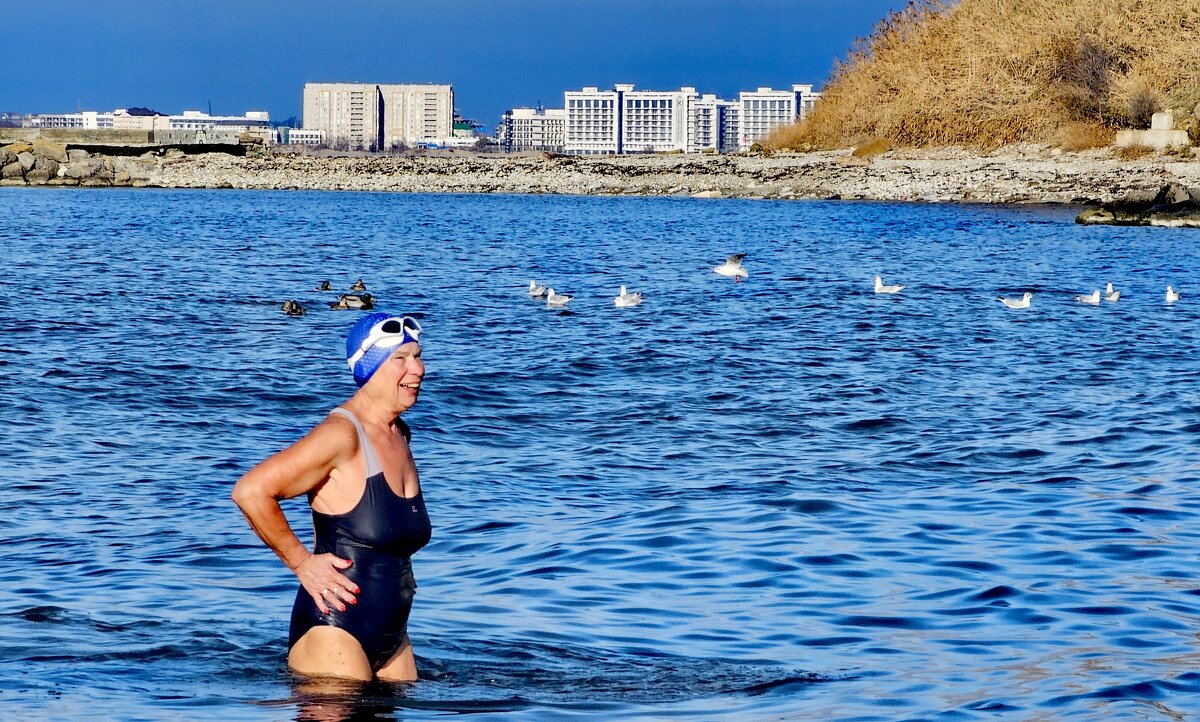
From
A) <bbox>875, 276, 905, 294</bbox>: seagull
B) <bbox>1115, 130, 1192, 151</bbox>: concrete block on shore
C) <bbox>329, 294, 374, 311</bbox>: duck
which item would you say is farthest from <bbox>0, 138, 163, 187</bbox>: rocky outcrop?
<bbox>875, 276, 905, 294</bbox>: seagull

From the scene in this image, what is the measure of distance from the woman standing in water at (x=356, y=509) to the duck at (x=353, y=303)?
22.5 meters

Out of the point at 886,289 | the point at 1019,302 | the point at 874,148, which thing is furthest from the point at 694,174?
the point at 1019,302

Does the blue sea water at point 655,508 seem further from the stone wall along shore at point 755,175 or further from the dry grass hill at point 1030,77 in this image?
the dry grass hill at point 1030,77

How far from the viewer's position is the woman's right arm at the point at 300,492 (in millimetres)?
5695

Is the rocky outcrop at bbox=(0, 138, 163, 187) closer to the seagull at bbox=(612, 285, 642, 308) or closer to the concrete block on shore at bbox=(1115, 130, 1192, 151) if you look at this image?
the concrete block on shore at bbox=(1115, 130, 1192, 151)

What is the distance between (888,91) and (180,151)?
55.1 metres

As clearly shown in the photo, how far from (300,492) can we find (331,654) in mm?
886

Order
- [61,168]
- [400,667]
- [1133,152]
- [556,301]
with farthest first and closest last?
[61,168] → [1133,152] → [556,301] → [400,667]

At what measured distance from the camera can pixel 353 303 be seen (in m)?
28.7

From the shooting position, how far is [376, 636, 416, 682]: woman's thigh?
21.5 feet

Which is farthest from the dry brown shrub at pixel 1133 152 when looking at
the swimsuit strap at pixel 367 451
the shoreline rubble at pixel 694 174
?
the swimsuit strap at pixel 367 451

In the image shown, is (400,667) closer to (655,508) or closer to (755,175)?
(655,508)

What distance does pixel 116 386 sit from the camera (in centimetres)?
1784

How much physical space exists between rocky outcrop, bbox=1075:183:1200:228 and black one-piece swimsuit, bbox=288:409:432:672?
49573 mm
